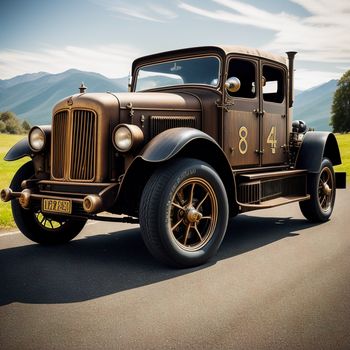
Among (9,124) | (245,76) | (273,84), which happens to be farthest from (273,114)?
(9,124)

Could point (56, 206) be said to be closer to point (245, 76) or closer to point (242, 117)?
point (242, 117)

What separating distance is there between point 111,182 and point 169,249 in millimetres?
984

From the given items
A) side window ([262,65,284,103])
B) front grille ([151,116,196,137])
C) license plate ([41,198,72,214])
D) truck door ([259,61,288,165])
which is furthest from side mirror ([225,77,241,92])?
license plate ([41,198,72,214])

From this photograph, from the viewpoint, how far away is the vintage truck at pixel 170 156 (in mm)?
4418

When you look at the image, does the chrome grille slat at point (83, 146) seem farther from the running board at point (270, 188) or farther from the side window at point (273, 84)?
the side window at point (273, 84)

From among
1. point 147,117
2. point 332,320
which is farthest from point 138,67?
point 332,320

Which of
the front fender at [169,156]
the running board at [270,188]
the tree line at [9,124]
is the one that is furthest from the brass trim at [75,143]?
the tree line at [9,124]

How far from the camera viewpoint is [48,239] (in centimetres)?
552

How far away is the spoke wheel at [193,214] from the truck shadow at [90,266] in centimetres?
29

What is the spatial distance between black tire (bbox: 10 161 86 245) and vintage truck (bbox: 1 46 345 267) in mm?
12

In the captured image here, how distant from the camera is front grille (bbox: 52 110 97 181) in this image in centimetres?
471

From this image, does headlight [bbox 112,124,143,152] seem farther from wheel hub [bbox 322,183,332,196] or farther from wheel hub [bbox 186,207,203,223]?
wheel hub [bbox 322,183,332,196]

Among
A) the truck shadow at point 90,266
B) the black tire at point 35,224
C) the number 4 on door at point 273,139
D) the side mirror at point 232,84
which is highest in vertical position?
the side mirror at point 232,84

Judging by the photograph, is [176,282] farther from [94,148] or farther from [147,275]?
[94,148]
